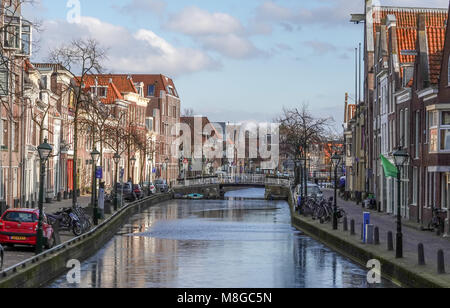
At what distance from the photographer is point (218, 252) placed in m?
42.4

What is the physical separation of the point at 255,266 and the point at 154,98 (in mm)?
120889

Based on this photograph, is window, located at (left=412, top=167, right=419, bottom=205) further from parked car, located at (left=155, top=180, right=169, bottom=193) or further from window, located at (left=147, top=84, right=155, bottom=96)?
window, located at (left=147, top=84, right=155, bottom=96)

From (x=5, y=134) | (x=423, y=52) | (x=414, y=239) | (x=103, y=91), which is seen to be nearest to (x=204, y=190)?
(x=103, y=91)

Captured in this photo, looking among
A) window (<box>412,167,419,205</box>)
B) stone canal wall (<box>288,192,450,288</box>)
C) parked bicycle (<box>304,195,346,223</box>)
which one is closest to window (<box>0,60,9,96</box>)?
stone canal wall (<box>288,192,450,288</box>)

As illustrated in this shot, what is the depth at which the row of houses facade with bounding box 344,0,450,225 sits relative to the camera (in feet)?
155

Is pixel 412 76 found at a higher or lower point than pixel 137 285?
higher

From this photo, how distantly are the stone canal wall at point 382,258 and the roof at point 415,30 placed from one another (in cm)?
1113

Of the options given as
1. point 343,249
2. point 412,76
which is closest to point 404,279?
point 343,249

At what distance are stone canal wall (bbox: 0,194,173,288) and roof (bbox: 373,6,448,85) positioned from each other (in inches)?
817

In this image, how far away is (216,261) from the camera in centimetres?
3788

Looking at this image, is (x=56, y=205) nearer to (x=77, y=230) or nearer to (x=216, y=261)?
(x=77, y=230)

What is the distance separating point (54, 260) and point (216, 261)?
8.52 m
